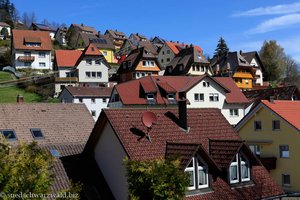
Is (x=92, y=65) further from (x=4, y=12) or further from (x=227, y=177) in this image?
(x=4, y=12)

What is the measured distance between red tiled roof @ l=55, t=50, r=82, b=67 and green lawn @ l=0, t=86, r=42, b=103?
28.1 ft

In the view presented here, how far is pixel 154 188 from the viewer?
12.8 meters

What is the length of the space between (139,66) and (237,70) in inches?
820

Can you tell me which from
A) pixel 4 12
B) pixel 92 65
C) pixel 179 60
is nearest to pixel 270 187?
pixel 92 65

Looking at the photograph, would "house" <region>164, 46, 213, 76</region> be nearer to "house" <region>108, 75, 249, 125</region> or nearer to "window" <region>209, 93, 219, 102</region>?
"house" <region>108, 75, 249, 125</region>

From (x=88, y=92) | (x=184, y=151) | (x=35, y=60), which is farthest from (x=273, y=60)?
(x=184, y=151)

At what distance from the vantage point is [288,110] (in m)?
35.5

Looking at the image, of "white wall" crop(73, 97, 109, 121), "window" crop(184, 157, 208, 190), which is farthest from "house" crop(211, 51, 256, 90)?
"window" crop(184, 157, 208, 190)

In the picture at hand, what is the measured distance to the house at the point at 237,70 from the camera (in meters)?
81.2

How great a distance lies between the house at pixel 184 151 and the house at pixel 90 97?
3717 centimetres

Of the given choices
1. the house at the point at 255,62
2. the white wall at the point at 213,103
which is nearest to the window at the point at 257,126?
the white wall at the point at 213,103

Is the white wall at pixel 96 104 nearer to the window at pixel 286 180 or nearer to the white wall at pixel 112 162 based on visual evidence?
the window at pixel 286 180

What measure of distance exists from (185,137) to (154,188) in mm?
6234

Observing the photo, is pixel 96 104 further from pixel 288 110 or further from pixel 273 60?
pixel 273 60
